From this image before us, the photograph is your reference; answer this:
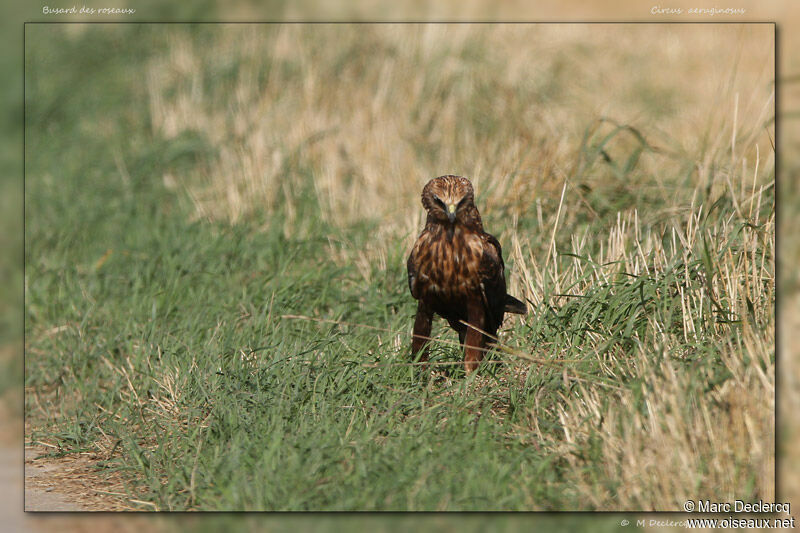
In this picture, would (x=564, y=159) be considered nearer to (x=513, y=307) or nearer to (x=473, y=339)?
(x=513, y=307)

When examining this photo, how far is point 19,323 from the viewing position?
6.20 metres

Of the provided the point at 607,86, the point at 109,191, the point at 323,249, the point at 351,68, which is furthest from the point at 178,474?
the point at 607,86

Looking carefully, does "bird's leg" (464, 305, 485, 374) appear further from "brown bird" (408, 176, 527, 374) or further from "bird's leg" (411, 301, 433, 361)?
"bird's leg" (411, 301, 433, 361)

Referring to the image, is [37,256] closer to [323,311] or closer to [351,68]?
[323,311]

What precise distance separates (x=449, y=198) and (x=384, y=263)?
1769 mm

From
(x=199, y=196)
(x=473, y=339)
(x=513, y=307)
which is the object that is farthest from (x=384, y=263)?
(x=199, y=196)

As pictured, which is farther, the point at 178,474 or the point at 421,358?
the point at 421,358

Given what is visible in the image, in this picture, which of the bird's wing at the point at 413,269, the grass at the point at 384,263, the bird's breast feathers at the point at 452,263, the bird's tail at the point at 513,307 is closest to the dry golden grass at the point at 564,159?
the grass at the point at 384,263

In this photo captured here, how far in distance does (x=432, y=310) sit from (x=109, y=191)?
4068mm

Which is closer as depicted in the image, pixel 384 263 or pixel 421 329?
pixel 421 329

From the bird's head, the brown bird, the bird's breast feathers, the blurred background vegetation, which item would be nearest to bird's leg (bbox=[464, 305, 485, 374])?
the brown bird

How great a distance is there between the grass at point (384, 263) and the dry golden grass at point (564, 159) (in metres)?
0.02

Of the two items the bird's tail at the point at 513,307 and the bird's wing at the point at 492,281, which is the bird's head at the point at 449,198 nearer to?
the bird's wing at the point at 492,281

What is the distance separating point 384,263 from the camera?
5926mm
